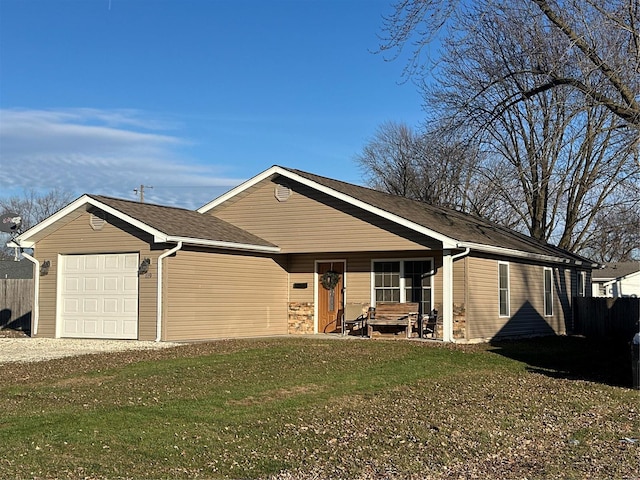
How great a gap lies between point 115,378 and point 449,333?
928cm

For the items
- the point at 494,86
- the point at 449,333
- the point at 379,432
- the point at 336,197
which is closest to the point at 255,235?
the point at 336,197

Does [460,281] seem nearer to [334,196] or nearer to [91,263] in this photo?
[334,196]

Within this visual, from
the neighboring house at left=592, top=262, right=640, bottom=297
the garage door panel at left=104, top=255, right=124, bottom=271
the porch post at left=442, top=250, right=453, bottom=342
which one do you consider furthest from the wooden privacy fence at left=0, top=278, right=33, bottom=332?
the neighboring house at left=592, top=262, right=640, bottom=297

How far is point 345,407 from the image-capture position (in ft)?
30.5

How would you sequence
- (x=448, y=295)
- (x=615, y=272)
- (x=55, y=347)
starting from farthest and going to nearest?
(x=615, y=272) → (x=448, y=295) → (x=55, y=347)

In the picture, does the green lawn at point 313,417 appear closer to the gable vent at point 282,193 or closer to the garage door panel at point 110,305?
the garage door panel at point 110,305

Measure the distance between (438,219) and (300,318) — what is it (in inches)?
189

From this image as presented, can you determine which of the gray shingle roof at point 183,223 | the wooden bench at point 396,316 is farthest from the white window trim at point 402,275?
the gray shingle roof at point 183,223

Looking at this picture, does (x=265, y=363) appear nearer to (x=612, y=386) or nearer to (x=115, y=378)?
(x=115, y=378)

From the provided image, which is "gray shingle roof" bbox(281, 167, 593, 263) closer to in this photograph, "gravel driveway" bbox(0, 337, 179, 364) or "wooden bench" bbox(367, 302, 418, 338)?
"wooden bench" bbox(367, 302, 418, 338)

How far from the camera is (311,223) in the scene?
19797mm

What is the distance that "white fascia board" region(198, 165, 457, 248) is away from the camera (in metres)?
17.7

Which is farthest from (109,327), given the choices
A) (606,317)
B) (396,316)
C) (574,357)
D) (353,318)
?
(606,317)

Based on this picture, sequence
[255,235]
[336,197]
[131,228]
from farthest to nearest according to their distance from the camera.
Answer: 1. [255,235]
2. [336,197]
3. [131,228]
